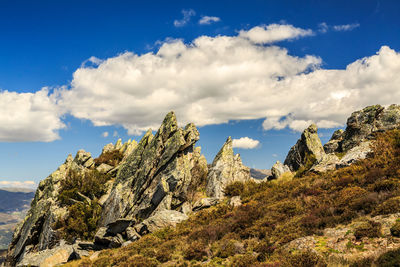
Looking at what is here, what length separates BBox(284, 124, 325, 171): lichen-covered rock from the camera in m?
38.0

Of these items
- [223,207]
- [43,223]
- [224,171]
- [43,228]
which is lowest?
[43,228]

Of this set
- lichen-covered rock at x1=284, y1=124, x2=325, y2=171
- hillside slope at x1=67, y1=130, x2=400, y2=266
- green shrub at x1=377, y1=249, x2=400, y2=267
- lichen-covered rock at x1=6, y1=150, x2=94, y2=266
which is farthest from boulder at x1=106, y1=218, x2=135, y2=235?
lichen-covered rock at x1=284, y1=124, x2=325, y2=171

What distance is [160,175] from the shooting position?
30.4m

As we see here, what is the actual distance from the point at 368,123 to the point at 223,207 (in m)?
23.1

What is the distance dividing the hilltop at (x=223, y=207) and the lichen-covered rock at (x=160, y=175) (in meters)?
0.14

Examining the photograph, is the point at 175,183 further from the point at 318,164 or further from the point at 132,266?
the point at 318,164

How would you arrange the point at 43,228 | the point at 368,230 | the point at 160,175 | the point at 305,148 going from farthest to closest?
the point at 305,148 < the point at 43,228 < the point at 160,175 < the point at 368,230

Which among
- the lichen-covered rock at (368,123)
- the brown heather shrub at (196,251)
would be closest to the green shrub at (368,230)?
the brown heather shrub at (196,251)

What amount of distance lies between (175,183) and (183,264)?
14886 millimetres

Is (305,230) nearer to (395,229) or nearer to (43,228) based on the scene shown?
(395,229)

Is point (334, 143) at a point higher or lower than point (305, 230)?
higher

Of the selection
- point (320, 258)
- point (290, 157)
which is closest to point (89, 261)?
point (320, 258)

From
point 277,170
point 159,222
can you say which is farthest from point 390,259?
point 277,170

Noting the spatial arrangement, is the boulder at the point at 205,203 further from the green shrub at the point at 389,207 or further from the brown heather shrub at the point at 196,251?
the green shrub at the point at 389,207
